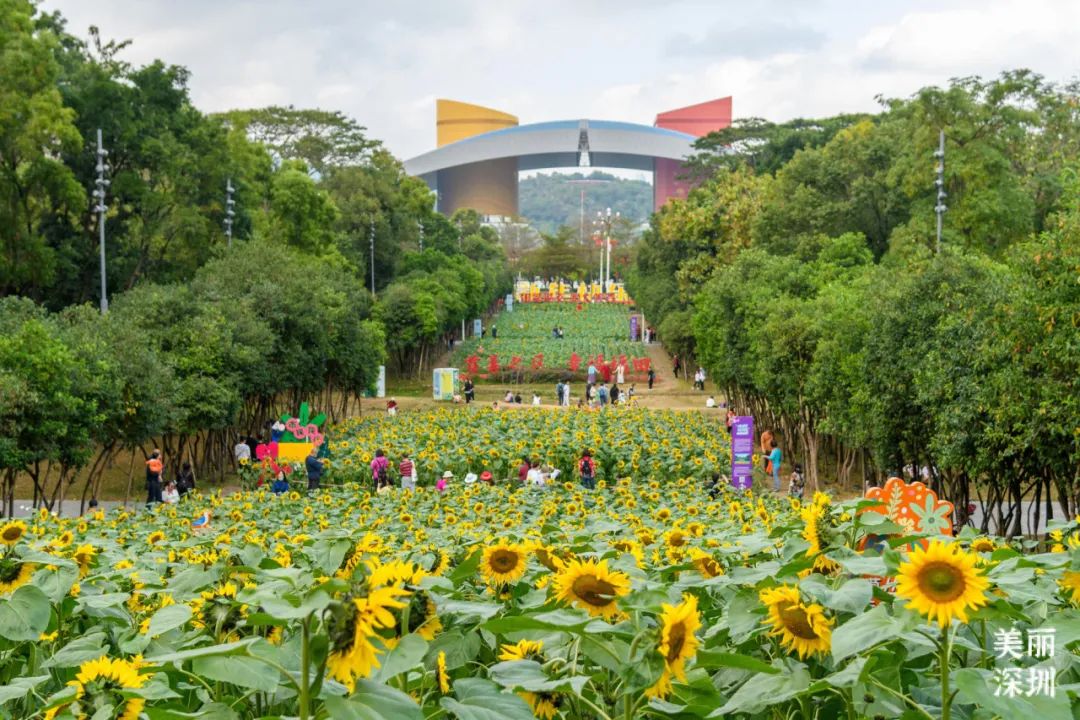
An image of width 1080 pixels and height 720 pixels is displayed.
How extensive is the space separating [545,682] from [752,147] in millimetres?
59294

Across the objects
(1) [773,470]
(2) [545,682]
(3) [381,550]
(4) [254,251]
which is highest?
(4) [254,251]

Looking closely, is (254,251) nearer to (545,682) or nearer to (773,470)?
(773,470)

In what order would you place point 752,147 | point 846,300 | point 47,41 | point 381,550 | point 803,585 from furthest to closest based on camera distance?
point 752,147, point 47,41, point 846,300, point 381,550, point 803,585

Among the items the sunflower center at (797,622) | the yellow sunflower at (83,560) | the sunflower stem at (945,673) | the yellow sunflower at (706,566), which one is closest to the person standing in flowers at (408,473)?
the yellow sunflower at (83,560)

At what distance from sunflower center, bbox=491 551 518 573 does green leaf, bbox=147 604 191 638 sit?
73cm

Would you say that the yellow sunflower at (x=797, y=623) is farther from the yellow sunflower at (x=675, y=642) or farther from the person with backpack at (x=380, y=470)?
the person with backpack at (x=380, y=470)

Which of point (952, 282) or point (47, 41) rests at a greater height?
point (47, 41)

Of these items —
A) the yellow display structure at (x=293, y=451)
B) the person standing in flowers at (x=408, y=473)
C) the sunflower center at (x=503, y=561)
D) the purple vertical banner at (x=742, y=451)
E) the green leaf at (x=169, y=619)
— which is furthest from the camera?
the yellow display structure at (x=293, y=451)

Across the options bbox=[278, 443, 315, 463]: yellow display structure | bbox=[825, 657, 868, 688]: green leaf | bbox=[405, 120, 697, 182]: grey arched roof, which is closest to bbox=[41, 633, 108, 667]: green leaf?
bbox=[825, 657, 868, 688]: green leaf

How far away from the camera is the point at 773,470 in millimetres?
22375

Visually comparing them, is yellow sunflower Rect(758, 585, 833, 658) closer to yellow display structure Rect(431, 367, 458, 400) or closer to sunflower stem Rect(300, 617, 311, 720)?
sunflower stem Rect(300, 617, 311, 720)

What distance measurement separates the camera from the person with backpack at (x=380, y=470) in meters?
19.4

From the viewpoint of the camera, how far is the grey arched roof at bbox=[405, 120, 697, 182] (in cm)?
13175

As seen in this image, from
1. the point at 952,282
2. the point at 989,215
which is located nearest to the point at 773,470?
the point at 952,282
